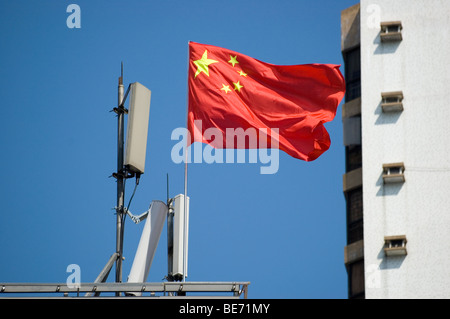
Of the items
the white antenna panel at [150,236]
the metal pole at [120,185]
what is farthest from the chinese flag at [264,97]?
the metal pole at [120,185]

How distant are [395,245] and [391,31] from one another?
972 centimetres

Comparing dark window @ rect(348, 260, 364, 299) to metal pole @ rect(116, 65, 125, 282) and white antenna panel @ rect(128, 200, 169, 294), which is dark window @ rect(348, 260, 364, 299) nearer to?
white antenna panel @ rect(128, 200, 169, 294)

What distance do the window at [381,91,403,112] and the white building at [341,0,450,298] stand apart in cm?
4

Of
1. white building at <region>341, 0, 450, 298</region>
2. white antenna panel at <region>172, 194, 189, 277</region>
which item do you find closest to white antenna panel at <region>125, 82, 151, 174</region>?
white antenna panel at <region>172, 194, 189, 277</region>

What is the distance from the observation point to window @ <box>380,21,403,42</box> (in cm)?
4988

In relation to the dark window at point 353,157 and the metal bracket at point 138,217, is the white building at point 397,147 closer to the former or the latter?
the dark window at point 353,157

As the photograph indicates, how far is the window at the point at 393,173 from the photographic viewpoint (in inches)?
1876

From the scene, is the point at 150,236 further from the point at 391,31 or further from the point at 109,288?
the point at 391,31

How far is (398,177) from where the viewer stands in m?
47.7

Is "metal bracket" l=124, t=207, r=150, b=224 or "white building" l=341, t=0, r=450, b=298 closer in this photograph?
"metal bracket" l=124, t=207, r=150, b=224

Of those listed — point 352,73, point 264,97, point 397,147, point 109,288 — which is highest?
point 352,73

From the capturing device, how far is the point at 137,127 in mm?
32562

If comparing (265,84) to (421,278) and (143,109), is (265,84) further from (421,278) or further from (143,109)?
(421,278)

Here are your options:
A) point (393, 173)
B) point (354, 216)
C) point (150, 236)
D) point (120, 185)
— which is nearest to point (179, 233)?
point (150, 236)
